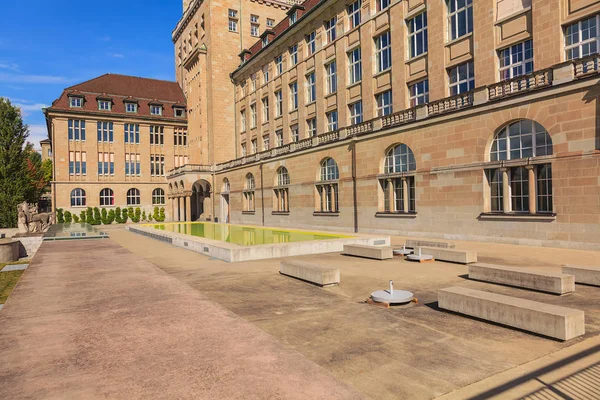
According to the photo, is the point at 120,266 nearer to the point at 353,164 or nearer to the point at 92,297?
the point at 92,297

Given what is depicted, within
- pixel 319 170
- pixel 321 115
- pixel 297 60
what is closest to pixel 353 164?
pixel 319 170

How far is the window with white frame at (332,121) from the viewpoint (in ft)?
118

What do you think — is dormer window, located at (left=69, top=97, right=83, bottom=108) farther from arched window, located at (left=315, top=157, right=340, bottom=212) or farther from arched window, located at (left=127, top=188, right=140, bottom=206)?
arched window, located at (left=315, top=157, right=340, bottom=212)

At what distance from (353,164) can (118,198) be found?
44677 millimetres

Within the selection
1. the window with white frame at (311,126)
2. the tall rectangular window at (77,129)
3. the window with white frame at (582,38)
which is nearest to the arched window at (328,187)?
the window with white frame at (311,126)

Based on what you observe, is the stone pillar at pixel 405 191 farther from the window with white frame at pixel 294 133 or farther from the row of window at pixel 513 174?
the window with white frame at pixel 294 133

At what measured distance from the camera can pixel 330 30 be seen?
120ft

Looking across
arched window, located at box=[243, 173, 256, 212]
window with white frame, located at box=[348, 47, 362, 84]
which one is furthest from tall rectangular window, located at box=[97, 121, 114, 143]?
window with white frame, located at box=[348, 47, 362, 84]

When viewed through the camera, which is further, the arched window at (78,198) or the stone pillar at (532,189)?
the arched window at (78,198)

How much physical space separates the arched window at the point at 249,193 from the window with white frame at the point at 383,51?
2169cm

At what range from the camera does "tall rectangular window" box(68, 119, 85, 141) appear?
58.0 metres

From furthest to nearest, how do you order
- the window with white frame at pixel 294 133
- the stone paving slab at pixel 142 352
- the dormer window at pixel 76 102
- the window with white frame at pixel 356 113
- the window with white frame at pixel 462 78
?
the dormer window at pixel 76 102 → the window with white frame at pixel 294 133 → the window with white frame at pixel 356 113 → the window with white frame at pixel 462 78 → the stone paving slab at pixel 142 352

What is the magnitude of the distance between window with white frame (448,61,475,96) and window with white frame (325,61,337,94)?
12.9 meters

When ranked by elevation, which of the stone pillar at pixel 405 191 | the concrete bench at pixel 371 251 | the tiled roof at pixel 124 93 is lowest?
the concrete bench at pixel 371 251
